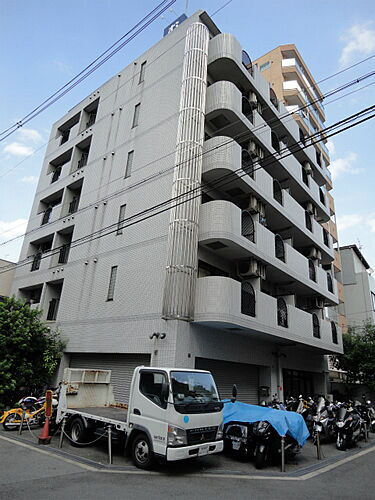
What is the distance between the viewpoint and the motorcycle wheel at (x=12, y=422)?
10.9 metres

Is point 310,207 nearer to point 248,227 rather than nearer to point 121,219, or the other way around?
point 248,227

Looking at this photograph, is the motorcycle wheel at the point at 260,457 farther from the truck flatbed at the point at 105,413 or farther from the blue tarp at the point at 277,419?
the truck flatbed at the point at 105,413

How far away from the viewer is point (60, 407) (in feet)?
31.1

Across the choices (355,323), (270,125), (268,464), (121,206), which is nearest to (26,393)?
(121,206)

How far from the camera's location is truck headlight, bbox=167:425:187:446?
678 centimetres

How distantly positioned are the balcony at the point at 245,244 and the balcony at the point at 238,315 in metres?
1.70

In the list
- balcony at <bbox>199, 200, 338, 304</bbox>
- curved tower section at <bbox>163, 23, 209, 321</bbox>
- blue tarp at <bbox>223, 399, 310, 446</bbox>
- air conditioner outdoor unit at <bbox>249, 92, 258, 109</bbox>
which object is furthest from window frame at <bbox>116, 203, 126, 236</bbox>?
blue tarp at <bbox>223, 399, 310, 446</bbox>

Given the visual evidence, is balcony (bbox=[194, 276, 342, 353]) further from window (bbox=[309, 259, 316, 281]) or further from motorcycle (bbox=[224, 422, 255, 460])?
motorcycle (bbox=[224, 422, 255, 460])

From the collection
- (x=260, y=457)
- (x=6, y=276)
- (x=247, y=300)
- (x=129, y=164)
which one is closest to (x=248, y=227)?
(x=247, y=300)

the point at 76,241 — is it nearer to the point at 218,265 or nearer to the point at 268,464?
the point at 218,265

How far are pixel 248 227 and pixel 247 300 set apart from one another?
3.36 meters

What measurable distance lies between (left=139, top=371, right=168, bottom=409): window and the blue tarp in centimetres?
246

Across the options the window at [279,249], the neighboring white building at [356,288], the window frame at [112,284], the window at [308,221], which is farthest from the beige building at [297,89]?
the window frame at [112,284]

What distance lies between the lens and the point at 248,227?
579 inches
